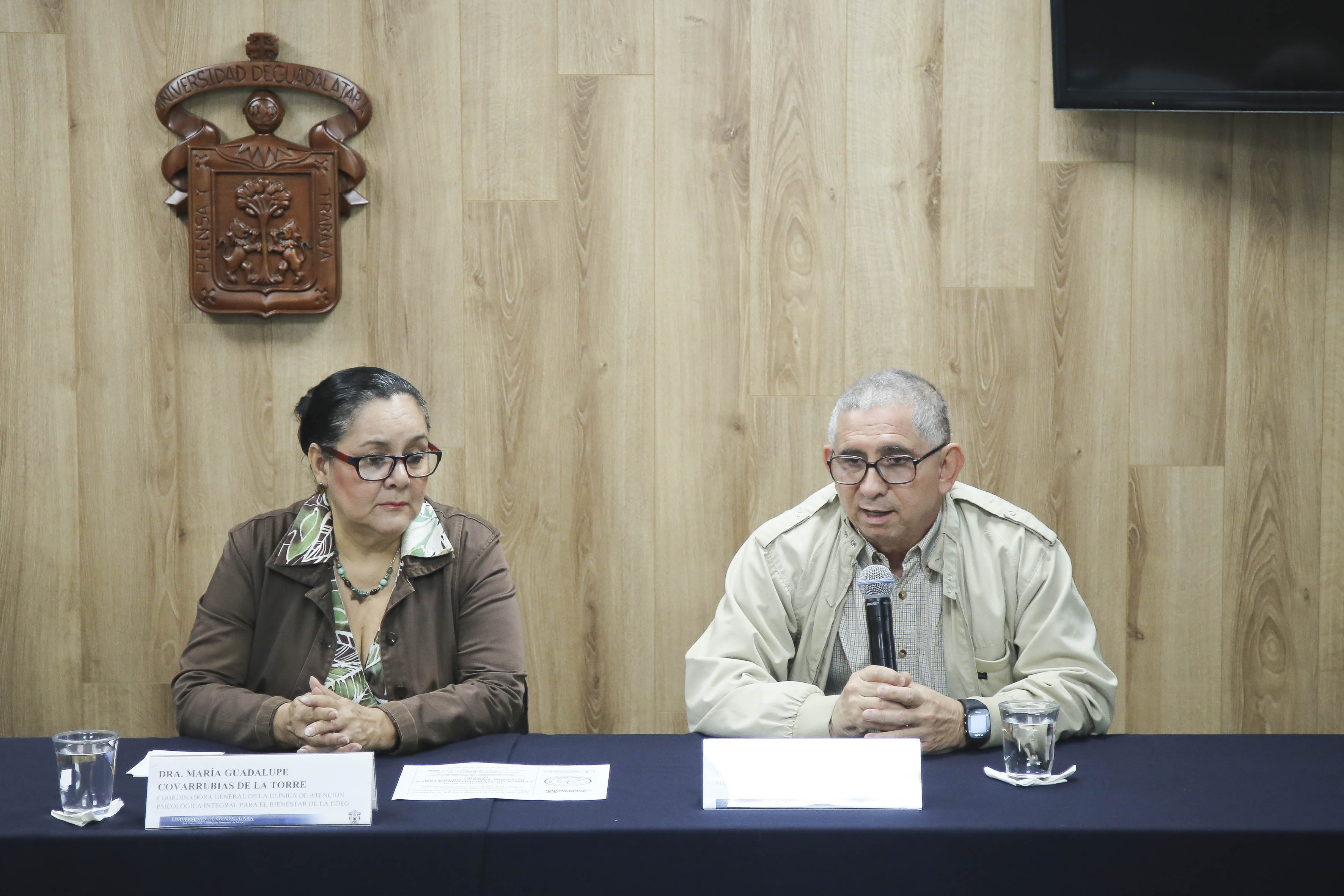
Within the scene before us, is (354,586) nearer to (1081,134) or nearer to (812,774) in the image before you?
(812,774)

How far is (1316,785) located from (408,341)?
217 centimetres

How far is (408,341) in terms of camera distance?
2.81 meters

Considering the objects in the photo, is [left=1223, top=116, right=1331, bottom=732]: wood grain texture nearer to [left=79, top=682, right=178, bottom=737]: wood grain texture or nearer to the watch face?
the watch face

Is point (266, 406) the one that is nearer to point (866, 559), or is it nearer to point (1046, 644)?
point (866, 559)

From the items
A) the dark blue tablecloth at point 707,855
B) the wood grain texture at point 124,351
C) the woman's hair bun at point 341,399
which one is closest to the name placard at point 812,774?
the dark blue tablecloth at point 707,855

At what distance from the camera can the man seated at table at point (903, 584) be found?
2.01m

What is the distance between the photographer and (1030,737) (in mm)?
1568

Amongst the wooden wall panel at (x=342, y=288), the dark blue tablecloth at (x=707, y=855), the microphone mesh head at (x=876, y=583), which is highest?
the wooden wall panel at (x=342, y=288)

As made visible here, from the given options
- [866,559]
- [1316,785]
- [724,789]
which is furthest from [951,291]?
[724,789]

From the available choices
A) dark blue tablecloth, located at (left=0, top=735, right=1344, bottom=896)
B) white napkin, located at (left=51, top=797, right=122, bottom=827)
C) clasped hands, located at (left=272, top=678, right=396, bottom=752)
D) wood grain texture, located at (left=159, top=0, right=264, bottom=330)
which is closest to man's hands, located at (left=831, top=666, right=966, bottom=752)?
dark blue tablecloth, located at (left=0, top=735, right=1344, bottom=896)

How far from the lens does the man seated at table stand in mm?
2012

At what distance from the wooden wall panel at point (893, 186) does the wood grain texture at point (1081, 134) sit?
0.27m

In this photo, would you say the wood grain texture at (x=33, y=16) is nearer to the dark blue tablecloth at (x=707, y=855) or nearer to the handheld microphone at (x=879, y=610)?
the dark blue tablecloth at (x=707, y=855)

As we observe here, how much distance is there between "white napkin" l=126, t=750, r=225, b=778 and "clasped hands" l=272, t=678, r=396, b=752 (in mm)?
119
